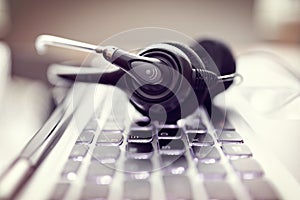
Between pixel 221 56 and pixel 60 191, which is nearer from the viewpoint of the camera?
pixel 60 191

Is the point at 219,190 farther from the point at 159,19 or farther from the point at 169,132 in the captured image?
the point at 159,19

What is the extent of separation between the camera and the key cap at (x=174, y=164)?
32 cm

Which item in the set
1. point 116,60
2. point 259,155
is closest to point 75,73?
point 116,60

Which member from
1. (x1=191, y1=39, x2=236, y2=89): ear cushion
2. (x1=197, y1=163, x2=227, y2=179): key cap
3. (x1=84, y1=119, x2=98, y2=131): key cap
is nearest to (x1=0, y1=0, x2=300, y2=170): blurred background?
(x1=191, y1=39, x2=236, y2=89): ear cushion

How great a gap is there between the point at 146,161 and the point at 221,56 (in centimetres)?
21

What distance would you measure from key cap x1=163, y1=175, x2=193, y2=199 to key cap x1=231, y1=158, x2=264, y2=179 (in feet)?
0.13

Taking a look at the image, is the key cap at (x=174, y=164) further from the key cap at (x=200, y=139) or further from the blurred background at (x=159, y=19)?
the blurred background at (x=159, y=19)

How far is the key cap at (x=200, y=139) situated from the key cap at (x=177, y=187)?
55 mm

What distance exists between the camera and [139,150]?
348 millimetres

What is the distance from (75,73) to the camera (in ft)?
1.59

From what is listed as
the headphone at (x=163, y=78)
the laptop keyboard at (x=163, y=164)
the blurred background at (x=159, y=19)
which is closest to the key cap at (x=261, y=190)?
the laptop keyboard at (x=163, y=164)

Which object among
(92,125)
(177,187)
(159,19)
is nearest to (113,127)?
(92,125)

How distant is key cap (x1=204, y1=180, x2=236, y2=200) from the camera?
0.93 ft

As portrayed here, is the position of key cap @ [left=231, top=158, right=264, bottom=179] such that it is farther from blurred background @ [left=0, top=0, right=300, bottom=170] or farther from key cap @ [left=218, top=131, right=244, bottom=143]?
blurred background @ [left=0, top=0, right=300, bottom=170]
